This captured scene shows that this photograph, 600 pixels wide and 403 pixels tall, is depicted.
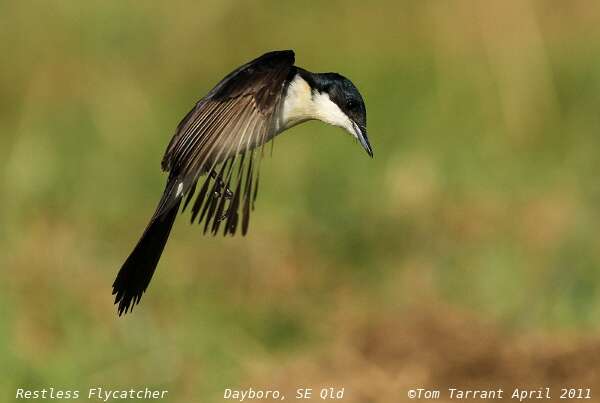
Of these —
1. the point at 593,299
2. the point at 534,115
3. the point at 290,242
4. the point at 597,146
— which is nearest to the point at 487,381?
the point at 593,299

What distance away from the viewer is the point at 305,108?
4816 millimetres

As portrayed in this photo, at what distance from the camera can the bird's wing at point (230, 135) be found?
4.36 m

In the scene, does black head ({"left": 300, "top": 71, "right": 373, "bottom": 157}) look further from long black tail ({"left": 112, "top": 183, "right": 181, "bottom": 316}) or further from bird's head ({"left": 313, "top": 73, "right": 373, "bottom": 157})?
long black tail ({"left": 112, "top": 183, "right": 181, "bottom": 316})

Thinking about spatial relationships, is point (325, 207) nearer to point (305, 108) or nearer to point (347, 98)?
point (347, 98)

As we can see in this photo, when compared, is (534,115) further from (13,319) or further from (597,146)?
(13,319)

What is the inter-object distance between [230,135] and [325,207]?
4.48 m

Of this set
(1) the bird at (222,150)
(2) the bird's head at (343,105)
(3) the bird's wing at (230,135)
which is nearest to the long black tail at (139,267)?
(1) the bird at (222,150)

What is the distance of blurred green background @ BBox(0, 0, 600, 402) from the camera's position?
6.97 meters

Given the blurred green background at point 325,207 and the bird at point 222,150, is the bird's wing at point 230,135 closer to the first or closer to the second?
the bird at point 222,150

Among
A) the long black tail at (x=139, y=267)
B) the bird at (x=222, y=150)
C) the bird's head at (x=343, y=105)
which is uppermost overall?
the bird's head at (x=343, y=105)

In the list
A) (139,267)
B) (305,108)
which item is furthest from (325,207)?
(139,267)

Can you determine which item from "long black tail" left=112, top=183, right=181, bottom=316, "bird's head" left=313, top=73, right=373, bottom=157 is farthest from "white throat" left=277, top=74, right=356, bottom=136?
"long black tail" left=112, top=183, right=181, bottom=316

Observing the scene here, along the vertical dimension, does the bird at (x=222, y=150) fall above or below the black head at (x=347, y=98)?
below

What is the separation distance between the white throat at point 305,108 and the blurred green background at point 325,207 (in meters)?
2.01
